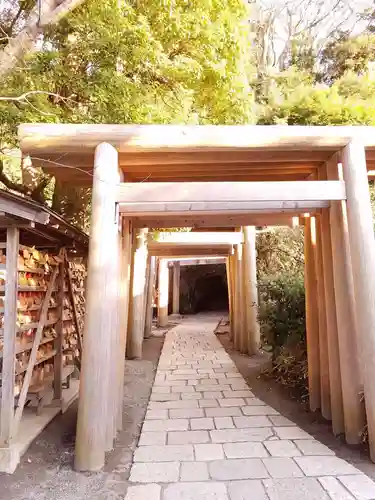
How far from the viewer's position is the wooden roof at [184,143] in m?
3.65

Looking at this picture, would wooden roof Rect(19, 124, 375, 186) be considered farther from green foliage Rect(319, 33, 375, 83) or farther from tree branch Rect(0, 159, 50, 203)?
green foliage Rect(319, 33, 375, 83)

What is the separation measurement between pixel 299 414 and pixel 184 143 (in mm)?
3620

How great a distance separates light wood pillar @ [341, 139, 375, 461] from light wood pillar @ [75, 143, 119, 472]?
2376mm

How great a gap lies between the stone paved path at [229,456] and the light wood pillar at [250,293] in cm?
293

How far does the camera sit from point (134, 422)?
460 centimetres

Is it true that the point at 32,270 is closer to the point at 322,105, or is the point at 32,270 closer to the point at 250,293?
the point at 250,293

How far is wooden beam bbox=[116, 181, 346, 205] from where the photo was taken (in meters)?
3.71

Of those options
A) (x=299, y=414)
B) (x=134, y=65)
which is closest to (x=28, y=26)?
(x=134, y=65)

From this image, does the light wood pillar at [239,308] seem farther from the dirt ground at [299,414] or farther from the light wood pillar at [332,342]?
the light wood pillar at [332,342]

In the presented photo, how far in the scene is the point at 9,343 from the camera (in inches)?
134

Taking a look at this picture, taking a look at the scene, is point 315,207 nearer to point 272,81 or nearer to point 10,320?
point 10,320

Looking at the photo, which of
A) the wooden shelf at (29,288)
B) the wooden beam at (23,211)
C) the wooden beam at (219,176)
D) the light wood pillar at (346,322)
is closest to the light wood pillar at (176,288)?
the wooden beam at (219,176)

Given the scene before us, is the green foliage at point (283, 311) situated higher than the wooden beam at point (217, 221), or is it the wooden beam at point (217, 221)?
the wooden beam at point (217, 221)

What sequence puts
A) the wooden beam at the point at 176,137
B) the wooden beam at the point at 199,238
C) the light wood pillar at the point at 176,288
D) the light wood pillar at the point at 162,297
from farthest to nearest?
the light wood pillar at the point at 176,288, the light wood pillar at the point at 162,297, the wooden beam at the point at 199,238, the wooden beam at the point at 176,137
